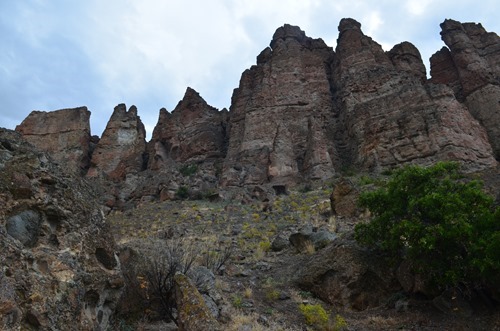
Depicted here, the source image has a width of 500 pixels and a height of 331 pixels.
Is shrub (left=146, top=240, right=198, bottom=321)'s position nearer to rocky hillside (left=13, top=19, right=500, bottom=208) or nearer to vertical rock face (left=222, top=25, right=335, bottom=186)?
rocky hillside (left=13, top=19, right=500, bottom=208)

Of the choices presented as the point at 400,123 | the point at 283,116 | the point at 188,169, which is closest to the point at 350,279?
the point at 400,123

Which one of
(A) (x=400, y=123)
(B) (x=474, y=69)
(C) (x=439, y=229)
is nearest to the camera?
(C) (x=439, y=229)

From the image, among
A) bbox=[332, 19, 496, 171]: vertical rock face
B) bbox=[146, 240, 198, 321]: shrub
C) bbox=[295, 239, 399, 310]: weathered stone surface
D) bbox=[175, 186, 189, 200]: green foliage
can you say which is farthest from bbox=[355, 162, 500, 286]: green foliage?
bbox=[175, 186, 189, 200]: green foliage

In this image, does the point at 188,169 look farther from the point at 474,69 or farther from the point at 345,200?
the point at 474,69

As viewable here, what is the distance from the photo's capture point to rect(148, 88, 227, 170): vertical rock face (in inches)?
1761

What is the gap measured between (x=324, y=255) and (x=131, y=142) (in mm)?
45871

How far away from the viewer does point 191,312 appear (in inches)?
260

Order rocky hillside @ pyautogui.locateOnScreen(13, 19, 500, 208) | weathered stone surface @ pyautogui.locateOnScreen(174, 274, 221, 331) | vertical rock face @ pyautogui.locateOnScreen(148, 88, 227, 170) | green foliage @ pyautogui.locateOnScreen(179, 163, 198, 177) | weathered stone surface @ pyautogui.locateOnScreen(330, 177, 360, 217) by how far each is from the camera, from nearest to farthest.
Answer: weathered stone surface @ pyautogui.locateOnScreen(174, 274, 221, 331)
weathered stone surface @ pyautogui.locateOnScreen(330, 177, 360, 217)
rocky hillside @ pyautogui.locateOnScreen(13, 19, 500, 208)
green foliage @ pyautogui.locateOnScreen(179, 163, 198, 177)
vertical rock face @ pyautogui.locateOnScreen(148, 88, 227, 170)

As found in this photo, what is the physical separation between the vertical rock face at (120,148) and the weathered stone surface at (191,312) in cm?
4062

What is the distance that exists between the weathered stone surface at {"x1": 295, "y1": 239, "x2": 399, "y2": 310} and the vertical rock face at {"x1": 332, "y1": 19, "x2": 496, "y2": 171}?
799 inches

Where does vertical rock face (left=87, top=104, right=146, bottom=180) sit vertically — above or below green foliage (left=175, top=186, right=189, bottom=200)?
above

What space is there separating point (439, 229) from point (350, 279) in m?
2.84

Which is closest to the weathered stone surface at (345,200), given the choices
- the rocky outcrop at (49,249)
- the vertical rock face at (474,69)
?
the rocky outcrop at (49,249)

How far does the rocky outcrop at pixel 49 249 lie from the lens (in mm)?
3883
